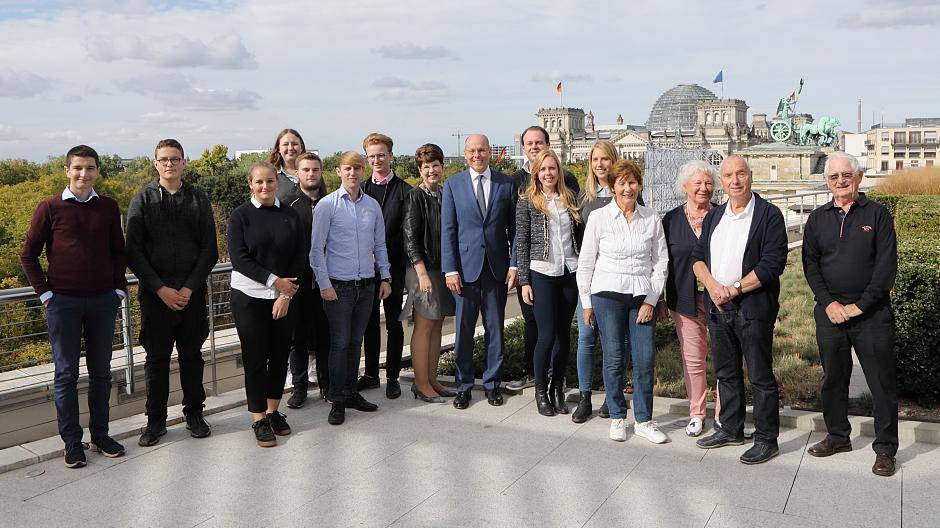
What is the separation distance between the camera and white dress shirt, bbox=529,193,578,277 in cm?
561

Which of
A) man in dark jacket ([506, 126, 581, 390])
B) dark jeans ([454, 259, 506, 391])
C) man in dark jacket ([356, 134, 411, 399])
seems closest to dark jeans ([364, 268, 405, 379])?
man in dark jacket ([356, 134, 411, 399])

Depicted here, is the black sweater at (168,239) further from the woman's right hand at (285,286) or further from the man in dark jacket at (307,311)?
the man in dark jacket at (307,311)

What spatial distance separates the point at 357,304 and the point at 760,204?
9.77 ft

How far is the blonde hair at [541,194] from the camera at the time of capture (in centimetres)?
562

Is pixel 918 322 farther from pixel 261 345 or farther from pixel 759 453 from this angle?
pixel 261 345

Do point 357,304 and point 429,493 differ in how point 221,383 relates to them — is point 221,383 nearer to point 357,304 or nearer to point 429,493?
point 357,304

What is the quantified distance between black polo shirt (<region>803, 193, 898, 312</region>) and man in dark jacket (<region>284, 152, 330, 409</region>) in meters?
3.48

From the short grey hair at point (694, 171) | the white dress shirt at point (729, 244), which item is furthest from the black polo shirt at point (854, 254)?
the short grey hair at point (694, 171)

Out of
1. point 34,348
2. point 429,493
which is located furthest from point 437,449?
point 34,348

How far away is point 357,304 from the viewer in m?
5.87

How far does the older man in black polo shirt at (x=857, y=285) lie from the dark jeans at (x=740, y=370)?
366 millimetres

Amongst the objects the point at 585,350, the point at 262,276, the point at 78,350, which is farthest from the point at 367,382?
the point at 78,350

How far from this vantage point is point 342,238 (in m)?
5.73

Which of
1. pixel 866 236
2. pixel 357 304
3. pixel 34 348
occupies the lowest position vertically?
pixel 34 348
